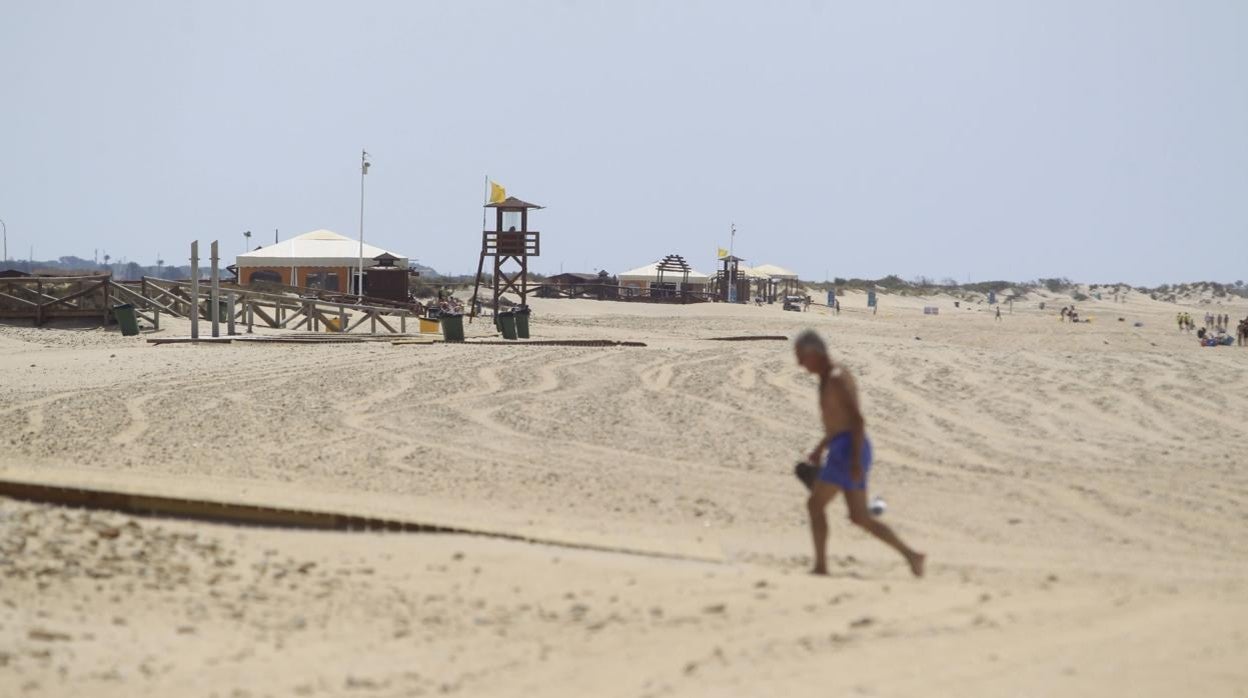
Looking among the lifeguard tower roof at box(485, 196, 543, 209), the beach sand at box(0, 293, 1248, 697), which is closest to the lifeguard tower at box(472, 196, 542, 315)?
the lifeguard tower roof at box(485, 196, 543, 209)

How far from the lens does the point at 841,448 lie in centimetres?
670

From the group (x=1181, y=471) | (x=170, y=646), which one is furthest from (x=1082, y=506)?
(x=170, y=646)

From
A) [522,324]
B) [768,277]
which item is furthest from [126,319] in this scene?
[768,277]

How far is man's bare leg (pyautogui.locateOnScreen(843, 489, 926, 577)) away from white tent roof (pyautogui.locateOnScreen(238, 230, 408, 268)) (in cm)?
4443

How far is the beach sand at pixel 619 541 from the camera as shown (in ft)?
16.8

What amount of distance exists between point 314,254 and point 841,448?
46.5 meters

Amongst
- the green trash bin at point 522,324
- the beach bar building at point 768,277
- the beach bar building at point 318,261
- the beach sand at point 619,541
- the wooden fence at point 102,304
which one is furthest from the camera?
the beach bar building at point 768,277

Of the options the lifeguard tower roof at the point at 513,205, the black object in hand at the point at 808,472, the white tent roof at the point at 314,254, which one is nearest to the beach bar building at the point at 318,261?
the white tent roof at the point at 314,254

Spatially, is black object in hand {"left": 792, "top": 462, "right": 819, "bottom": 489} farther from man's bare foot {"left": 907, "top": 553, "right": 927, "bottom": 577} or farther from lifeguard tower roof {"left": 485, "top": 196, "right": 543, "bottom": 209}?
lifeguard tower roof {"left": 485, "top": 196, "right": 543, "bottom": 209}

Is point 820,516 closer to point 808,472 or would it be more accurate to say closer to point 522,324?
point 808,472

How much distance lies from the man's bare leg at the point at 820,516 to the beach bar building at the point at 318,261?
1683 inches

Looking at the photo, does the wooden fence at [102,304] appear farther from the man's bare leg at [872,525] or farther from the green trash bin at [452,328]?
the man's bare leg at [872,525]

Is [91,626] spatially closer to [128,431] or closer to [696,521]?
[696,521]

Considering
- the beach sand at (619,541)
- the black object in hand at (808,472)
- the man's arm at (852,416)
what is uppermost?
the man's arm at (852,416)
